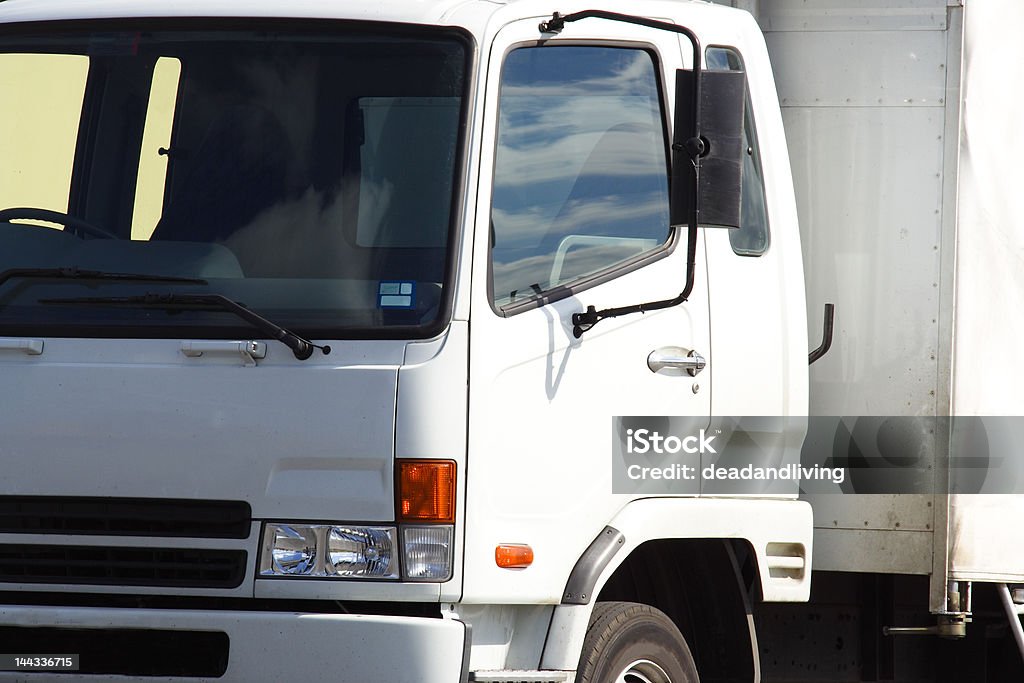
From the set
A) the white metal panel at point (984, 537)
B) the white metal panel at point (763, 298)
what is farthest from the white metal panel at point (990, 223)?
the white metal panel at point (763, 298)

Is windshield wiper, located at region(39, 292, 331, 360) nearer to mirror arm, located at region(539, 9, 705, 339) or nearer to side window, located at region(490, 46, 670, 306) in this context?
side window, located at region(490, 46, 670, 306)

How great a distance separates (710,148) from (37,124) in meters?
2.05

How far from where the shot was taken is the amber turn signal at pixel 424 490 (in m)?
3.84

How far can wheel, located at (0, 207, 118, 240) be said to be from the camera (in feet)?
14.4

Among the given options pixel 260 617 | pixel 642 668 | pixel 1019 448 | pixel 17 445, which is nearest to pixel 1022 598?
pixel 1019 448

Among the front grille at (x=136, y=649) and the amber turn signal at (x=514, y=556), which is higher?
the amber turn signal at (x=514, y=556)

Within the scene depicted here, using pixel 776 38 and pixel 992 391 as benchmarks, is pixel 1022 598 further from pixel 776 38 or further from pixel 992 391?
pixel 776 38

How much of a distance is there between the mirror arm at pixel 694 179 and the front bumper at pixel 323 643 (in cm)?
93

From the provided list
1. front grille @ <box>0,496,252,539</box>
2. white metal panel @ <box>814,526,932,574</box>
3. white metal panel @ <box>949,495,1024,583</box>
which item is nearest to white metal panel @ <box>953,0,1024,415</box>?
white metal panel @ <box>949,495,1024,583</box>

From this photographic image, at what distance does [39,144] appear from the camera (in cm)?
469

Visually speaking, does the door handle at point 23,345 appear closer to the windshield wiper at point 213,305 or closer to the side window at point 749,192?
the windshield wiper at point 213,305

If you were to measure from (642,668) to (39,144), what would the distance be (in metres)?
2.40

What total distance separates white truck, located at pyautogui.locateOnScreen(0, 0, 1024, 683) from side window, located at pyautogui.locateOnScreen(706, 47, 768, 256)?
0.02 meters

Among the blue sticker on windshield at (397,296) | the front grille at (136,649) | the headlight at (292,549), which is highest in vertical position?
the blue sticker on windshield at (397,296)
